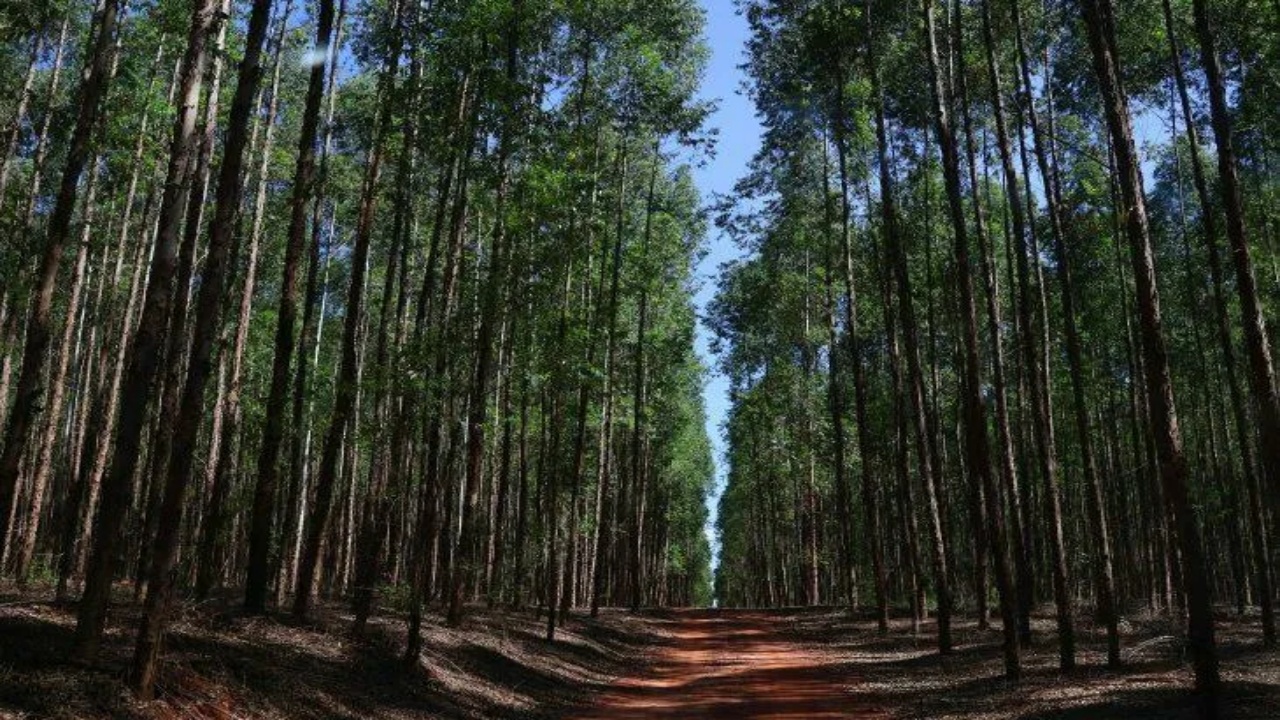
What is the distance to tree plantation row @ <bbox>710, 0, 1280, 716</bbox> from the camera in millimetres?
13039

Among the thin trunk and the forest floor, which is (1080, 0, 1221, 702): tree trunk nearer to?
the forest floor

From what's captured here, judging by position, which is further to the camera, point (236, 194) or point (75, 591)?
point (75, 591)

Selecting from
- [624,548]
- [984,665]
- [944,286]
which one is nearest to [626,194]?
[944,286]

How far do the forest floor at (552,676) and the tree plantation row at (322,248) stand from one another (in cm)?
66

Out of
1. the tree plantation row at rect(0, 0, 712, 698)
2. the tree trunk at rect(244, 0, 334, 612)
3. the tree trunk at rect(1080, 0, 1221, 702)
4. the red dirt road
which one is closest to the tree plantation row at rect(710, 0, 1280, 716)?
the tree trunk at rect(1080, 0, 1221, 702)

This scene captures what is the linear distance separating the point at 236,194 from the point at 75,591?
13503 millimetres

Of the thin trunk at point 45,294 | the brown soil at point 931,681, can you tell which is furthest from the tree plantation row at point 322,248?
the brown soil at point 931,681

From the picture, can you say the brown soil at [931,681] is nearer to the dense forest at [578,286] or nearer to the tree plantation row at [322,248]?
the dense forest at [578,286]

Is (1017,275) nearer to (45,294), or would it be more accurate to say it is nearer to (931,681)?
(931,681)

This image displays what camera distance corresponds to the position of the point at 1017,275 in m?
20.3

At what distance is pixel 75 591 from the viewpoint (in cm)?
1755

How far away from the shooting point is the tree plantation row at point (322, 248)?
8734 mm

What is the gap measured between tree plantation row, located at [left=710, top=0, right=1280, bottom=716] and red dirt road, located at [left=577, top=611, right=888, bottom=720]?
9.61ft

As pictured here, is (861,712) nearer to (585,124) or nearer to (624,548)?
(585,124)
